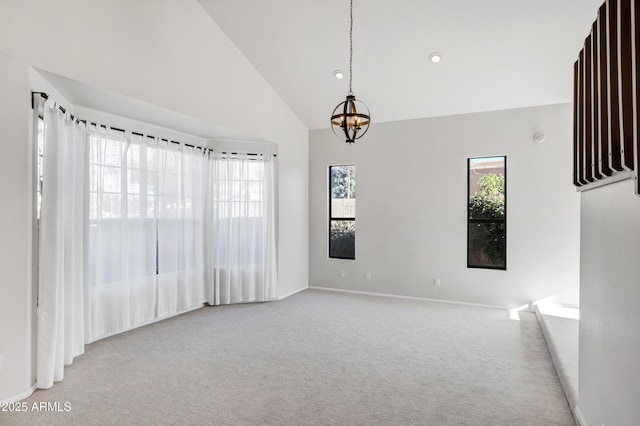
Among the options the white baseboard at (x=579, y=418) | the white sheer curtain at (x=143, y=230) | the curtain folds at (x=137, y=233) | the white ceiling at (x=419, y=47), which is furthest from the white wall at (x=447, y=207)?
the white baseboard at (x=579, y=418)

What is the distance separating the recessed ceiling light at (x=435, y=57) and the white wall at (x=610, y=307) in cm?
277

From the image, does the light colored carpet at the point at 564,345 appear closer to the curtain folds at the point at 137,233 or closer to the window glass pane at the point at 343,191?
the window glass pane at the point at 343,191

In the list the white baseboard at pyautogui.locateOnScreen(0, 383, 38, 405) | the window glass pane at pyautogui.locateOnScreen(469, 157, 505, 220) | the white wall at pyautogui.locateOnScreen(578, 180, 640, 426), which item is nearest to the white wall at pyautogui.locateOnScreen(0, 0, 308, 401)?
the white baseboard at pyautogui.locateOnScreen(0, 383, 38, 405)

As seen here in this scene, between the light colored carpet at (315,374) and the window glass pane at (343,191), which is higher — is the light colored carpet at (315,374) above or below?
below

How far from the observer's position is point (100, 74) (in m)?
3.38

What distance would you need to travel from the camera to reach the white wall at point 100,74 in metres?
2.74

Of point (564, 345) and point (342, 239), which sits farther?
point (342, 239)

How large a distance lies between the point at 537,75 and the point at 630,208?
3780mm

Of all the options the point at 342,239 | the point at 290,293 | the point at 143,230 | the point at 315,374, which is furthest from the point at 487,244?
the point at 143,230

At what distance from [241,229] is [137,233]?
1.56 meters

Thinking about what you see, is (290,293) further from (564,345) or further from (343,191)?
(564,345)

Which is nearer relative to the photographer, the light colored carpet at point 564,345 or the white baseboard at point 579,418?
the white baseboard at point 579,418

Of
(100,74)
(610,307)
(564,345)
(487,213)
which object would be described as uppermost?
(100,74)

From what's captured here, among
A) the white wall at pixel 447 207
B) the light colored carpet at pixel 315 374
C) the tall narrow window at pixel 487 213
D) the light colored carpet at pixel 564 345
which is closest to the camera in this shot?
the light colored carpet at pixel 315 374
